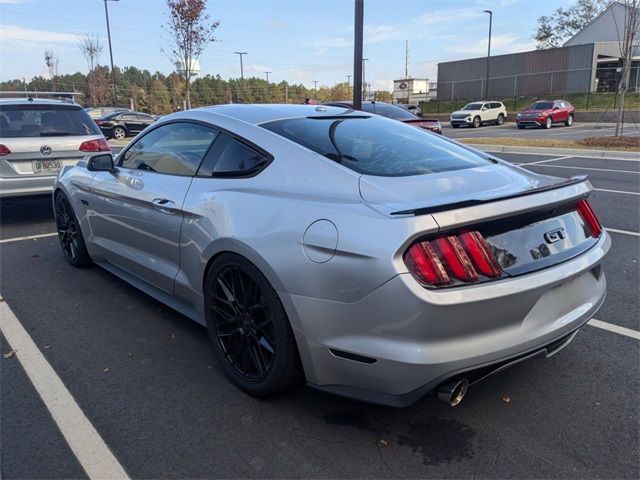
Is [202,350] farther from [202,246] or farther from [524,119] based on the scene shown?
[524,119]

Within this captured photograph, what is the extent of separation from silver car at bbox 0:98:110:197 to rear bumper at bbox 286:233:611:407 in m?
5.66

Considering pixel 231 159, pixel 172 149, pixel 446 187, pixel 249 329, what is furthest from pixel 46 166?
pixel 446 187

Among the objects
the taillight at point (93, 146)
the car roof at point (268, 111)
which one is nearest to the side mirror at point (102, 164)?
the car roof at point (268, 111)

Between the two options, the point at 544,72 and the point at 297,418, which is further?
the point at 544,72

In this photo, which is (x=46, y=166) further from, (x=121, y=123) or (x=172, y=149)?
(x=121, y=123)

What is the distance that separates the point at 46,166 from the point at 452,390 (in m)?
6.37

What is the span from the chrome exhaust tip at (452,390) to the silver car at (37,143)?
626cm

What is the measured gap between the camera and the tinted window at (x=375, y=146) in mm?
2877

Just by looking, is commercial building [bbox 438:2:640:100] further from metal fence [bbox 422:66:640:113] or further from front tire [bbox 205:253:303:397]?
front tire [bbox 205:253:303:397]

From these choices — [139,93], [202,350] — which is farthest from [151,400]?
[139,93]

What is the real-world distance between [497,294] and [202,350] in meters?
2.03

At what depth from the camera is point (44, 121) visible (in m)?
7.05

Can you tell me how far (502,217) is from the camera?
2.37m

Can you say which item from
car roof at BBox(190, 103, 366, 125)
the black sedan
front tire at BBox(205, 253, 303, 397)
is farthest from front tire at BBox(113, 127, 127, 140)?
front tire at BBox(205, 253, 303, 397)
